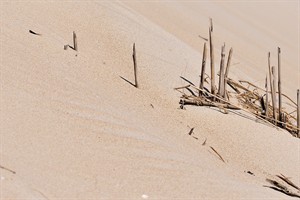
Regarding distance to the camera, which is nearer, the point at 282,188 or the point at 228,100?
the point at 282,188

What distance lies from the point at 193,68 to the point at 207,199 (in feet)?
6.12

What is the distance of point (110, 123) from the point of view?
337 centimetres

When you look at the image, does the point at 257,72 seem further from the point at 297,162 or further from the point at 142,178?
the point at 142,178

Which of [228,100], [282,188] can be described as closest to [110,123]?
[282,188]

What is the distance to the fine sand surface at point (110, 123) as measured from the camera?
2.88 m

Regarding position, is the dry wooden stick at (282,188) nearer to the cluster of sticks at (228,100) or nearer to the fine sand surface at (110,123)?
the fine sand surface at (110,123)

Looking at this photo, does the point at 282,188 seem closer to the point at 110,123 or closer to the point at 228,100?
the point at 110,123

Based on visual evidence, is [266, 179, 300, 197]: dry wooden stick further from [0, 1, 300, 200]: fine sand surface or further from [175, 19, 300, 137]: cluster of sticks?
[175, 19, 300, 137]: cluster of sticks

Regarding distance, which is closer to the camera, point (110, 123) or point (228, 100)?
point (110, 123)

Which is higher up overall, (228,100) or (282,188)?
(228,100)

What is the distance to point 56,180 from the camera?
278 cm

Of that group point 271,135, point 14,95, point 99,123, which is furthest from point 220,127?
point 14,95

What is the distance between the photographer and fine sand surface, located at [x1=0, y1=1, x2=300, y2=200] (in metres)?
2.88

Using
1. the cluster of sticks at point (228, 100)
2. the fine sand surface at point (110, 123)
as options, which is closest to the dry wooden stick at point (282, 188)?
the fine sand surface at point (110, 123)
